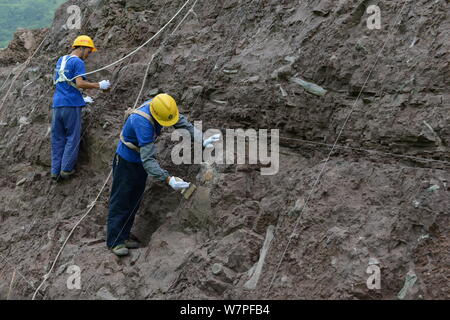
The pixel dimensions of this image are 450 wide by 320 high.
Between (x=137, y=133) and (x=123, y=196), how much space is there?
2.28ft

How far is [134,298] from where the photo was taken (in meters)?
4.36

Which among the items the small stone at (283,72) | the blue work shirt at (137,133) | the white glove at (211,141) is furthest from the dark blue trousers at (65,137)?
the small stone at (283,72)

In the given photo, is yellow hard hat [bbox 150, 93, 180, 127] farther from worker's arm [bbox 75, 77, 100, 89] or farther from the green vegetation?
the green vegetation

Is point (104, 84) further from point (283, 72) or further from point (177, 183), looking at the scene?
point (283, 72)

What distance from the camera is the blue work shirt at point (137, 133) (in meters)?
4.58

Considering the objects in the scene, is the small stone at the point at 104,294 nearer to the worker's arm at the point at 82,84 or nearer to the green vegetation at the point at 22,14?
the worker's arm at the point at 82,84

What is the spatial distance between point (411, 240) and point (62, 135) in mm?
4140

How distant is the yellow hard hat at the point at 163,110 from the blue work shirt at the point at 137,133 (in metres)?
0.09

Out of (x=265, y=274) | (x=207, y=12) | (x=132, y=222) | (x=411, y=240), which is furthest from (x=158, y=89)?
(x=411, y=240)

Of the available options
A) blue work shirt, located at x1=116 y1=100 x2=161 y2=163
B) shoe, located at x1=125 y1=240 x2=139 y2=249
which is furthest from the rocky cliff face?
blue work shirt, located at x1=116 y1=100 x2=161 y2=163

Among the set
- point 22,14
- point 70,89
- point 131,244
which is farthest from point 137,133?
point 22,14

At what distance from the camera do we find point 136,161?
4.83 metres

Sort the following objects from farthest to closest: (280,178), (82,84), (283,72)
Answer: (82,84) < (283,72) < (280,178)

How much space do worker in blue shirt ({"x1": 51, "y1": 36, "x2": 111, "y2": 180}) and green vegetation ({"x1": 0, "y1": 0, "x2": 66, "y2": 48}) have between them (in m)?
16.3
